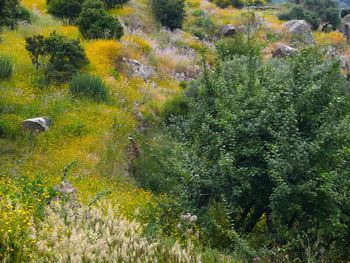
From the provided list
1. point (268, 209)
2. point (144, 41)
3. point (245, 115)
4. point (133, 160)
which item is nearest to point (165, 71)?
point (144, 41)

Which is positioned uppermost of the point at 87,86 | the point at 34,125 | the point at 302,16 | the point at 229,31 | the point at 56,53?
the point at 302,16

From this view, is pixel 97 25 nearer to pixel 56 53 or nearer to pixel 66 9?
pixel 66 9

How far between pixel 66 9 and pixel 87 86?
824cm

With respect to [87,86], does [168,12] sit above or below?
above

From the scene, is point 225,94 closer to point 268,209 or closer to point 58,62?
point 268,209

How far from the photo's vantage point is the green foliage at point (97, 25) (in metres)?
12.4

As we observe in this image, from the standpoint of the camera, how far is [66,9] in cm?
1505

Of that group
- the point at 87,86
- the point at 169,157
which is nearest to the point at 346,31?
the point at 87,86

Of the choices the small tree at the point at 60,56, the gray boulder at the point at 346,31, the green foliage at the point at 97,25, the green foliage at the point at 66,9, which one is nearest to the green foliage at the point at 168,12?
the green foliage at the point at 66,9

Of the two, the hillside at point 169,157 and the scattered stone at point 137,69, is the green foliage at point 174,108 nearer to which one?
the hillside at point 169,157

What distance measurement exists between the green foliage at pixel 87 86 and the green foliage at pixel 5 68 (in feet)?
5.24

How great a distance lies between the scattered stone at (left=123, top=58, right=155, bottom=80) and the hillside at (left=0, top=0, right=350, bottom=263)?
5 centimetres

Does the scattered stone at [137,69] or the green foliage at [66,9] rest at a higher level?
the green foliage at [66,9]

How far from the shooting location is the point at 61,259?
282 cm
